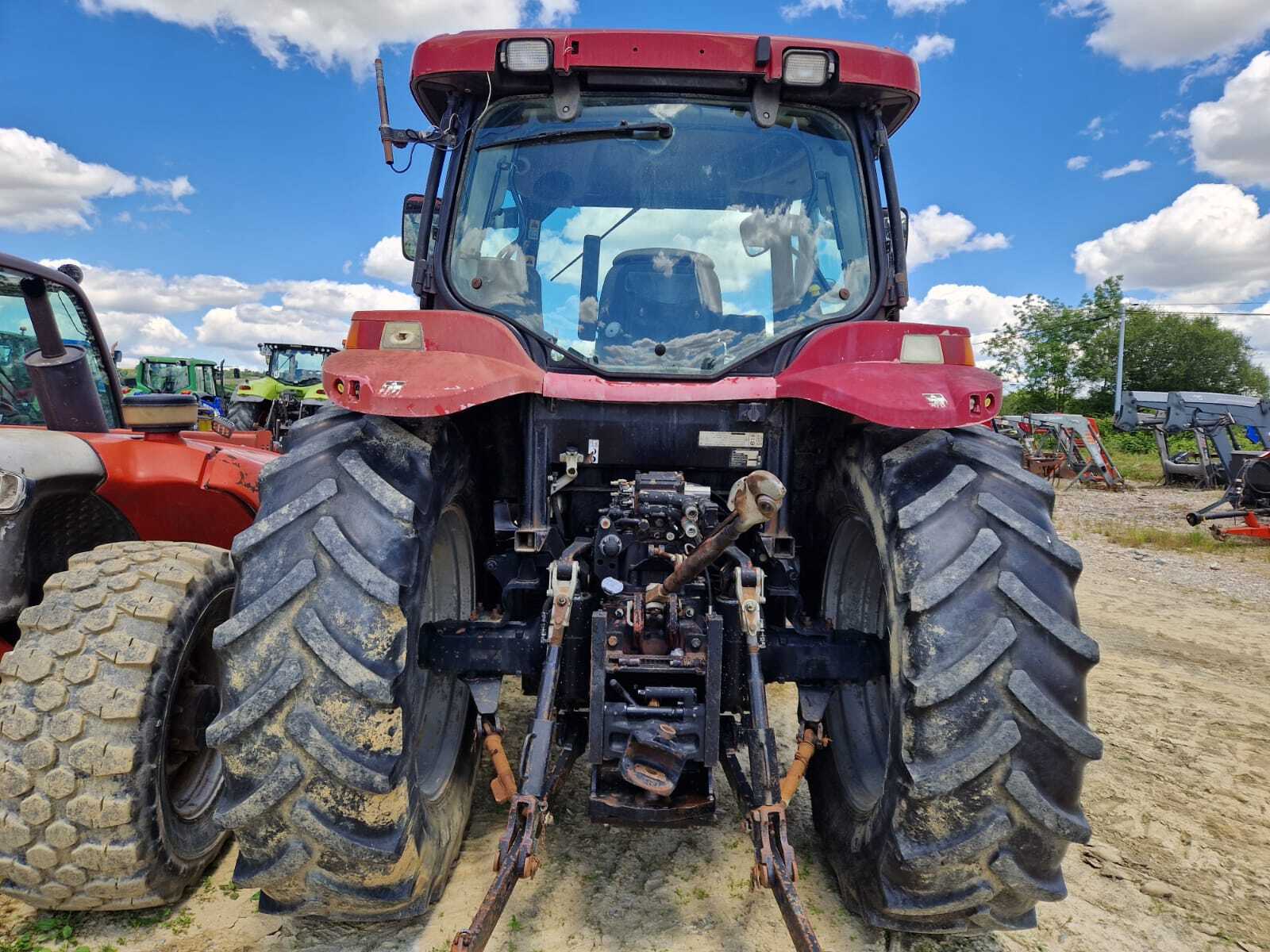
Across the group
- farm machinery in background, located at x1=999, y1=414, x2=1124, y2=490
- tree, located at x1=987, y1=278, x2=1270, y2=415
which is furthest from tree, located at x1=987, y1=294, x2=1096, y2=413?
farm machinery in background, located at x1=999, y1=414, x2=1124, y2=490

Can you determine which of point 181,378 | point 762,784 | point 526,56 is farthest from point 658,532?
point 181,378

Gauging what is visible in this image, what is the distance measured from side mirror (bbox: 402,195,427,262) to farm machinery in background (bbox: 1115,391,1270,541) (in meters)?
10.8

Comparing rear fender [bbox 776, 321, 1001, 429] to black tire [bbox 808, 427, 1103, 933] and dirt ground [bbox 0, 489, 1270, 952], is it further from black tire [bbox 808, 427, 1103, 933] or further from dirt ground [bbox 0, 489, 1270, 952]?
dirt ground [bbox 0, 489, 1270, 952]

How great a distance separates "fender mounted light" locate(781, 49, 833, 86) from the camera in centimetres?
272

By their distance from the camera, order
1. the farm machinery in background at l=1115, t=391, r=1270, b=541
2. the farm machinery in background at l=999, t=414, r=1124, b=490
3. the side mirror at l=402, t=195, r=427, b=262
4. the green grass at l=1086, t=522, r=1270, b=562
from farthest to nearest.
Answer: the farm machinery in background at l=999, t=414, r=1124, b=490 → the farm machinery in background at l=1115, t=391, r=1270, b=541 → the green grass at l=1086, t=522, r=1270, b=562 → the side mirror at l=402, t=195, r=427, b=262

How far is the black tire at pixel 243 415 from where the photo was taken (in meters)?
13.7

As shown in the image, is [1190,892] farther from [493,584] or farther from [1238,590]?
[1238,590]

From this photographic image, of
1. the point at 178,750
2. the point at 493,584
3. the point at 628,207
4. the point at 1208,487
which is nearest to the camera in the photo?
the point at 178,750

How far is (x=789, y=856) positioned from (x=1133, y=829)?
2.10 metres

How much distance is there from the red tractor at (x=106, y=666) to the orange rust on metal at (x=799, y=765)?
1795mm

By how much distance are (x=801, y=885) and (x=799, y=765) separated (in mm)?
602

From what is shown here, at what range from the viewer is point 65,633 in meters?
2.31

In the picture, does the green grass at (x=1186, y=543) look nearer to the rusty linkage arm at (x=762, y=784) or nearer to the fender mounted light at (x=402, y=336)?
the rusty linkage arm at (x=762, y=784)

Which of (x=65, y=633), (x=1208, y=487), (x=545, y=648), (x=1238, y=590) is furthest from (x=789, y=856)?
(x=1208, y=487)
